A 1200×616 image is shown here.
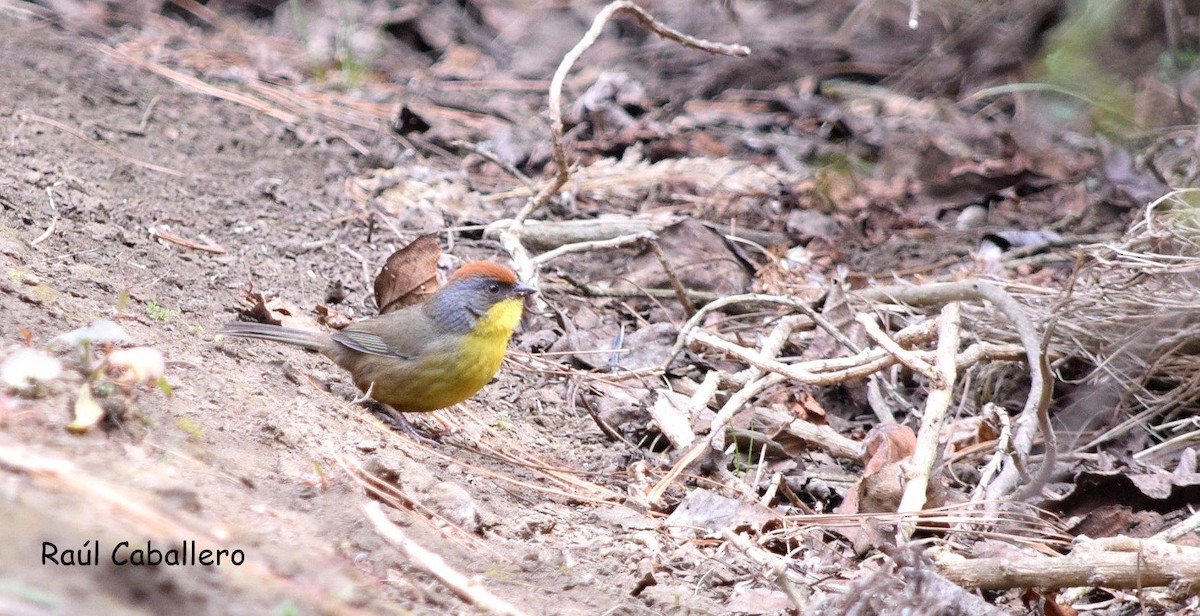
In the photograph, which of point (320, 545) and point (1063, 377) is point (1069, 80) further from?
point (320, 545)

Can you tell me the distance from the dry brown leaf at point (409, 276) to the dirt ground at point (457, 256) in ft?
0.86

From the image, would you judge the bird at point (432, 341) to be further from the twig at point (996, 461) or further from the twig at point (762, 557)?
the twig at point (996, 461)

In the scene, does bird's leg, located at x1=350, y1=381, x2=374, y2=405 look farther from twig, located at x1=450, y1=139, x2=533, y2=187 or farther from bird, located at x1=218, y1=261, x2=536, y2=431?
twig, located at x1=450, y1=139, x2=533, y2=187

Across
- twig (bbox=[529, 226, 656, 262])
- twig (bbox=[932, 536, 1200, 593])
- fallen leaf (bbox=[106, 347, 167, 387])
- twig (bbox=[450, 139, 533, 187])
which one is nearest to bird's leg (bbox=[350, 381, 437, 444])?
twig (bbox=[529, 226, 656, 262])

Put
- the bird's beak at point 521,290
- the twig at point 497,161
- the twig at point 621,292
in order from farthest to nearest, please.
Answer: the twig at point 497,161
the twig at point 621,292
the bird's beak at point 521,290

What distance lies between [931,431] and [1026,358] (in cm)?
111

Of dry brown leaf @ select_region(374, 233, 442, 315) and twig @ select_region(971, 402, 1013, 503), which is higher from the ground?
dry brown leaf @ select_region(374, 233, 442, 315)

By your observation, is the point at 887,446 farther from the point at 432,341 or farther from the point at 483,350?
the point at 432,341

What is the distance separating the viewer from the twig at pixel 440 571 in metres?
2.99

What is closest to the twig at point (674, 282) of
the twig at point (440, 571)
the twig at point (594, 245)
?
the twig at point (594, 245)

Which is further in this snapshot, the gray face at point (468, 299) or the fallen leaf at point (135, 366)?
the gray face at point (468, 299)

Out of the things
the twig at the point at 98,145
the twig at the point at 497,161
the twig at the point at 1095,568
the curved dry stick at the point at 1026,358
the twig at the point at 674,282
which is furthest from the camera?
the twig at the point at 497,161

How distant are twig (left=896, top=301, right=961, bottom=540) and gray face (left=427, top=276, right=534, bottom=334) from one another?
1863mm

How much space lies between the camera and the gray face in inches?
197
